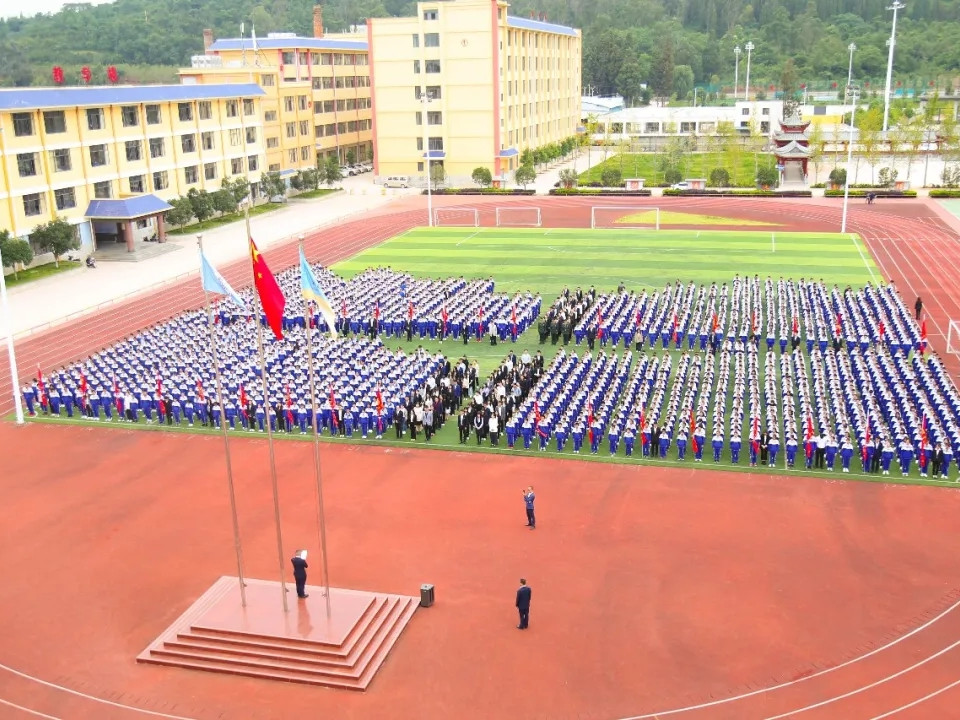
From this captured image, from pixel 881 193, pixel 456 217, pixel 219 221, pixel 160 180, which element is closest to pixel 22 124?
pixel 160 180

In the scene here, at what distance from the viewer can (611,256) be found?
141 ft

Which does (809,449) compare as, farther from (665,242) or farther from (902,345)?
(665,242)

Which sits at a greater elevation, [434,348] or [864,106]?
[864,106]

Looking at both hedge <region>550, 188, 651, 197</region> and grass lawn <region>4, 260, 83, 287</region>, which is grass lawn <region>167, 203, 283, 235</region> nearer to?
grass lawn <region>4, 260, 83, 287</region>

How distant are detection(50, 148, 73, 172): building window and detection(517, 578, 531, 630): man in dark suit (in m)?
37.9

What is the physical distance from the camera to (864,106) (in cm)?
9488

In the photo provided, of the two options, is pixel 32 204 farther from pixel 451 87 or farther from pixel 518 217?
pixel 451 87

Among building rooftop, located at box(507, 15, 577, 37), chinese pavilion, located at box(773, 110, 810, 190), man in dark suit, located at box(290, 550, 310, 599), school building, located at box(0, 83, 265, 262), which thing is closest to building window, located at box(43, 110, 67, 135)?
school building, located at box(0, 83, 265, 262)

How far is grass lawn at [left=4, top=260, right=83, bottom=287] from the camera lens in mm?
40312

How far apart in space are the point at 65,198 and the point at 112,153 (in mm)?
4394

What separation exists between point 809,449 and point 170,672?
13.3 meters

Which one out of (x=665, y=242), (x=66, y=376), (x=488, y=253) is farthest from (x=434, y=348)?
(x=665, y=242)

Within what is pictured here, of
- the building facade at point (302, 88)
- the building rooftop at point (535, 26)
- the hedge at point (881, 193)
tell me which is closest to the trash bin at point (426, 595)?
the hedge at point (881, 193)

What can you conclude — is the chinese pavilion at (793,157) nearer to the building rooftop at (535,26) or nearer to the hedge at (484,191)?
the hedge at (484,191)
